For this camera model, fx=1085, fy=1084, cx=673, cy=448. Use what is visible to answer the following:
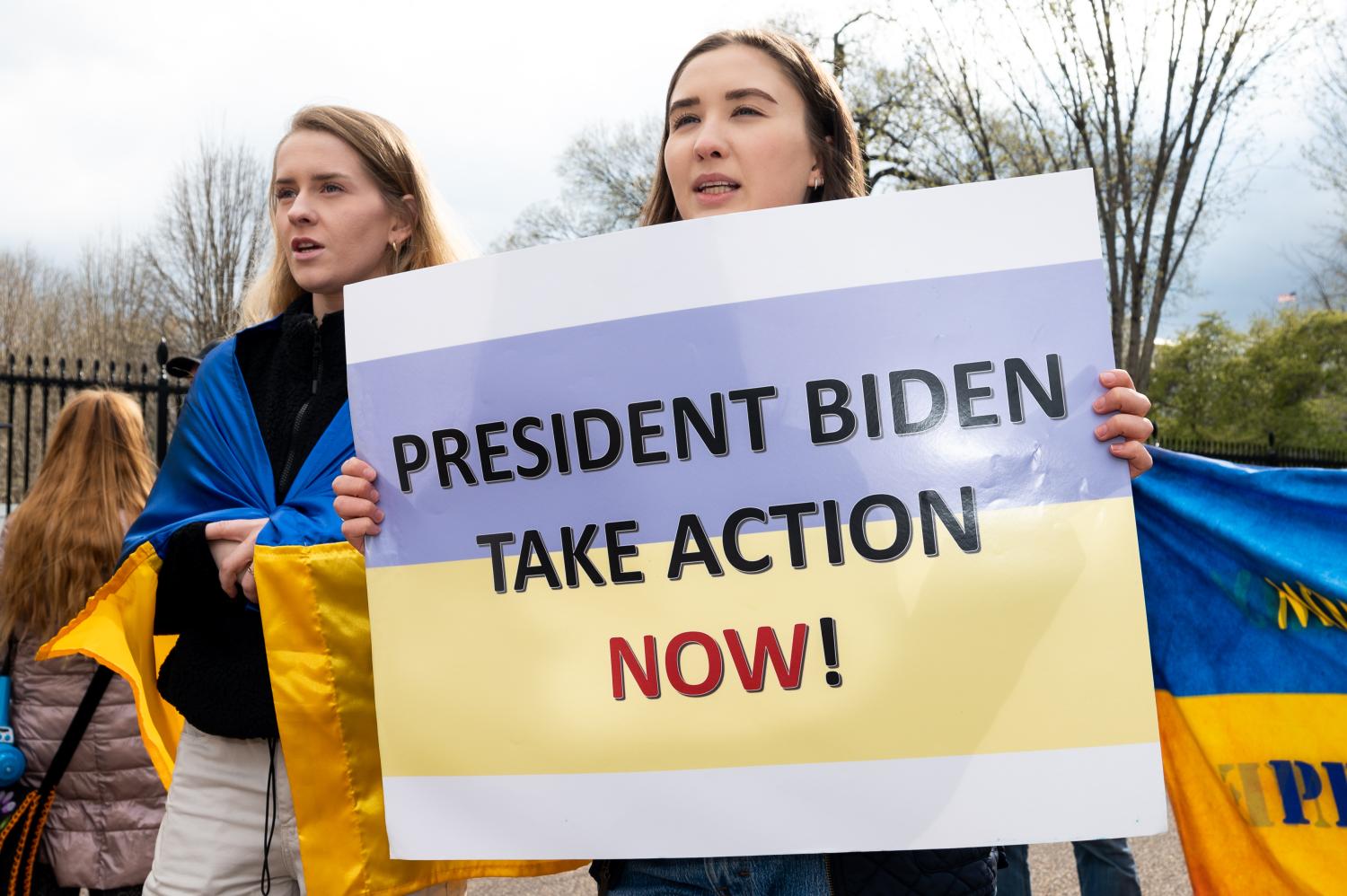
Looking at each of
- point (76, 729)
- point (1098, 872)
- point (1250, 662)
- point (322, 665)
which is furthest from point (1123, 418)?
point (76, 729)

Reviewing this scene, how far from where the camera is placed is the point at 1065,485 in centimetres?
139

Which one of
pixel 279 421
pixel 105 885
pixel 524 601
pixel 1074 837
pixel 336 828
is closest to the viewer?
pixel 1074 837

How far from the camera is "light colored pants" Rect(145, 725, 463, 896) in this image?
1.91 metres

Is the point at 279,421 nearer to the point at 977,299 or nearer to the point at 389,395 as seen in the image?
the point at 389,395

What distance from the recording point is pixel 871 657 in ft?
4.54

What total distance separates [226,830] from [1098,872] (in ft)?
8.43

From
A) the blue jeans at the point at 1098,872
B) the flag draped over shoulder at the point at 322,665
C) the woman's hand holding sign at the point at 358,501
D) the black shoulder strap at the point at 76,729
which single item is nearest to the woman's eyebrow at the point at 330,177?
the flag draped over shoulder at the point at 322,665

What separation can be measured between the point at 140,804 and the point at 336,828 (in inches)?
78.1

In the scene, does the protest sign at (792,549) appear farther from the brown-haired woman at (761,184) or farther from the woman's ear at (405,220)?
the woman's ear at (405,220)

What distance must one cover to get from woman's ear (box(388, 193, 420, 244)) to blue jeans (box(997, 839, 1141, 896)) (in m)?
2.46

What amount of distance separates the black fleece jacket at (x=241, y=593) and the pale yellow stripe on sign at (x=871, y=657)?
25.4 inches

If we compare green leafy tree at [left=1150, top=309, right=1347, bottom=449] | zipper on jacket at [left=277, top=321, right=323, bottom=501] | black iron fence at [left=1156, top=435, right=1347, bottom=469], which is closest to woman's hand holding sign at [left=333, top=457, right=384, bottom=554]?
zipper on jacket at [left=277, top=321, right=323, bottom=501]

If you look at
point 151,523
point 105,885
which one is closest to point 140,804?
point 105,885

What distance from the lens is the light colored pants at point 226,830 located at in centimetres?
191
